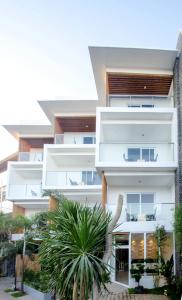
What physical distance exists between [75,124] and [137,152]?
28.2ft

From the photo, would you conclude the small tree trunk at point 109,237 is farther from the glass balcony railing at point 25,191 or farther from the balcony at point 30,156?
the balcony at point 30,156

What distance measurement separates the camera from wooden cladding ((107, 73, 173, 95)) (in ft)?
78.2

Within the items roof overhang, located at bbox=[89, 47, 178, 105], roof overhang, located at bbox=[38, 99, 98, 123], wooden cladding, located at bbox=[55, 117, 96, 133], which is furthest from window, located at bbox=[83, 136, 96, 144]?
roof overhang, located at bbox=[89, 47, 178, 105]

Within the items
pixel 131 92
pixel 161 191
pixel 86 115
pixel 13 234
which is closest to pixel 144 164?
pixel 161 191

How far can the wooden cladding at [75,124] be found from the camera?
30.5 m

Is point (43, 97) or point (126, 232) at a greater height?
point (43, 97)

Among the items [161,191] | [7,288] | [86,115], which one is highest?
[86,115]

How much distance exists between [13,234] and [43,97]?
10628mm

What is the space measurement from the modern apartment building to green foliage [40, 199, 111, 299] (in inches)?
349

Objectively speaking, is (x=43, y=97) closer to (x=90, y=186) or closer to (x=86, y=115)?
(x=86, y=115)

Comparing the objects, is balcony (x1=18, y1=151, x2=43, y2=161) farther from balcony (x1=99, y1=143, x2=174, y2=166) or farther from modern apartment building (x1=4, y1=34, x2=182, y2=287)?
balcony (x1=99, y1=143, x2=174, y2=166)

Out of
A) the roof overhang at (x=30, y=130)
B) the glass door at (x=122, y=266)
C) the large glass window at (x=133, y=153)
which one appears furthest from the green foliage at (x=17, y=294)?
the roof overhang at (x=30, y=130)

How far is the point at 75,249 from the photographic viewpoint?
990 cm

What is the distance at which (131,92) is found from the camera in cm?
2531
